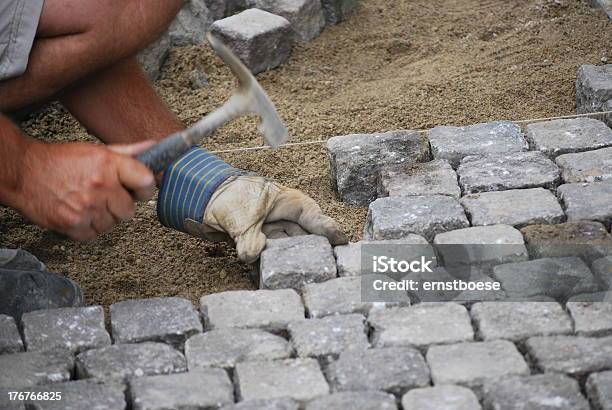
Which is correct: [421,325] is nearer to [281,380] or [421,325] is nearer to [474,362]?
[474,362]

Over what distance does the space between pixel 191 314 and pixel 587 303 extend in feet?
3.61

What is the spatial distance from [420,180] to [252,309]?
94 centimetres

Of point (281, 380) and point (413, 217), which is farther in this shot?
point (413, 217)

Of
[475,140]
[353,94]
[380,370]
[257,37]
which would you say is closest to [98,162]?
[380,370]

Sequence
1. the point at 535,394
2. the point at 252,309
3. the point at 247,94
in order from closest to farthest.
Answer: the point at 535,394
the point at 252,309
the point at 247,94

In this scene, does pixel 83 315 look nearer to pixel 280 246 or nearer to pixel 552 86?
pixel 280 246

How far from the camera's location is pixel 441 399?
8.53 feet

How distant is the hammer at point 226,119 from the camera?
2.90m

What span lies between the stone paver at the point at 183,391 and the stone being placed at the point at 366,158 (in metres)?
1.26

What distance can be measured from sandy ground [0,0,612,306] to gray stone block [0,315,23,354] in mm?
417

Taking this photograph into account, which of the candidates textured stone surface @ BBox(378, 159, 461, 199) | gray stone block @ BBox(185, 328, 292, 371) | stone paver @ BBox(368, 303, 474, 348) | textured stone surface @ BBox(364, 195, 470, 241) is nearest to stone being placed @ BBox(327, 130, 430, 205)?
textured stone surface @ BBox(378, 159, 461, 199)

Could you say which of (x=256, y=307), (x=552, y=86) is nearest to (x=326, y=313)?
(x=256, y=307)

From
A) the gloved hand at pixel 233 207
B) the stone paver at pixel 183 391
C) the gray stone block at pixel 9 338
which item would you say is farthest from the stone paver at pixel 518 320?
the gray stone block at pixel 9 338

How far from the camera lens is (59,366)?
9.22 feet
